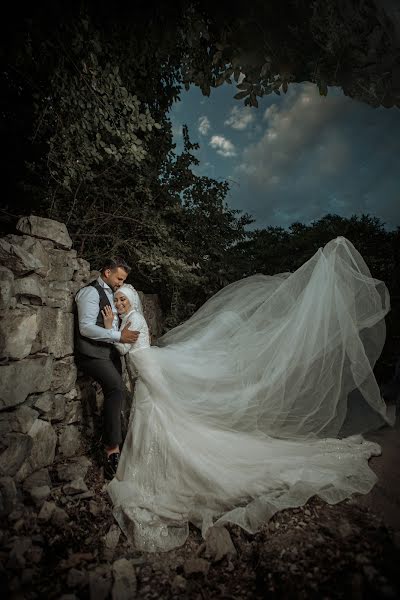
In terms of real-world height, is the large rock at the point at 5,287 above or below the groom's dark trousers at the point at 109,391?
above

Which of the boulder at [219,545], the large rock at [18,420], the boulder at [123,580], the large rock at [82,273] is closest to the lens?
the boulder at [123,580]

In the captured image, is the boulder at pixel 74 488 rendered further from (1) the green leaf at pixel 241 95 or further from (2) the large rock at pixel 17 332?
(1) the green leaf at pixel 241 95

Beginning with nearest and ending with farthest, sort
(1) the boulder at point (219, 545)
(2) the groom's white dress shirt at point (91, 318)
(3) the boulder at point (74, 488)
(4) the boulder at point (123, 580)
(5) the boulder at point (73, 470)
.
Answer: (4) the boulder at point (123, 580), (1) the boulder at point (219, 545), (3) the boulder at point (74, 488), (5) the boulder at point (73, 470), (2) the groom's white dress shirt at point (91, 318)

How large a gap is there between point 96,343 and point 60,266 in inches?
37.7

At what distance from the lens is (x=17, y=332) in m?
2.59

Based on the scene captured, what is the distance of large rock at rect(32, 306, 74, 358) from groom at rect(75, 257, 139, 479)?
9 cm

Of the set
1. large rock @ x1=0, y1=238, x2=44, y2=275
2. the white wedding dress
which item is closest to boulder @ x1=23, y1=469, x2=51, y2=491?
the white wedding dress

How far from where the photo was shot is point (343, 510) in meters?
2.16

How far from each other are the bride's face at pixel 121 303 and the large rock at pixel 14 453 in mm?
1443

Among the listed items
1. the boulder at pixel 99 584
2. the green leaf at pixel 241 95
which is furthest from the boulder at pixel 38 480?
the green leaf at pixel 241 95

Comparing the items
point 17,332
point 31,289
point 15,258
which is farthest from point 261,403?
point 15,258

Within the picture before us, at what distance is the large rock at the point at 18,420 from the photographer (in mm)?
2452

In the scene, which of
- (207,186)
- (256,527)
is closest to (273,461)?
(256,527)

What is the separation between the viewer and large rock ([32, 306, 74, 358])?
2.90 meters
